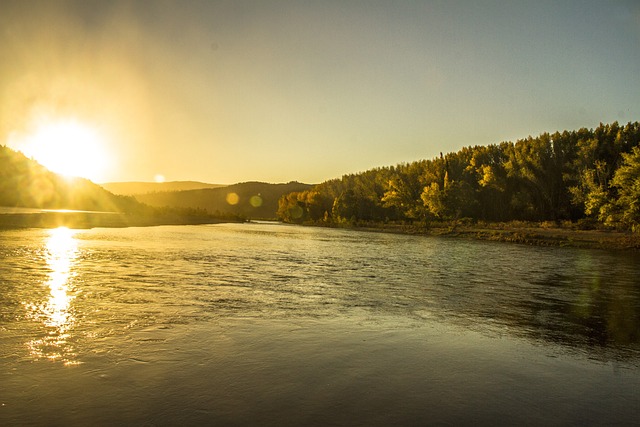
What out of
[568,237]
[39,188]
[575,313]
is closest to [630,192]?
[568,237]

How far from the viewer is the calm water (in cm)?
425

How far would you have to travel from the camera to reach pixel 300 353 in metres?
6.10

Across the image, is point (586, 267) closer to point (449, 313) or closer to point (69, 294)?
point (449, 313)

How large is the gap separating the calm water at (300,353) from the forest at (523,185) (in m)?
43.7

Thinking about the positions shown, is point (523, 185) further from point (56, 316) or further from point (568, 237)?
point (56, 316)

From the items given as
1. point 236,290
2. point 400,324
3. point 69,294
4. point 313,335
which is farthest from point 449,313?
point 69,294

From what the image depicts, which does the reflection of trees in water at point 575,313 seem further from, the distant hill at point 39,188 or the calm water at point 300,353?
the distant hill at point 39,188

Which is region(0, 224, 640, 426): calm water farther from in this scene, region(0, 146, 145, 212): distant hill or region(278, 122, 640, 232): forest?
region(278, 122, 640, 232): forest

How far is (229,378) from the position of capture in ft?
16.3

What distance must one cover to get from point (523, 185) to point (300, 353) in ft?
295

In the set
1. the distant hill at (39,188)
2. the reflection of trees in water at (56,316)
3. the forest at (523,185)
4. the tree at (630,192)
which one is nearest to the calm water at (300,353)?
the reflection of trees in water at (56,316)

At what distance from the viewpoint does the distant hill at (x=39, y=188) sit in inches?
878

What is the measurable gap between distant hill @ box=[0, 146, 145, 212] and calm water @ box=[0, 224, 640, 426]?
1258 cm

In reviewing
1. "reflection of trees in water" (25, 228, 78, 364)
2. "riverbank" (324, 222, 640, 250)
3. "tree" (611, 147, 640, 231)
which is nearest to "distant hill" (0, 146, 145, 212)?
"reflection of trees in water" (25, 228, 78, 364)
